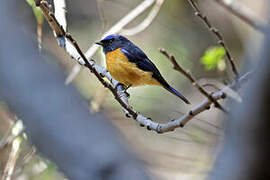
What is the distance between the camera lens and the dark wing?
415cm

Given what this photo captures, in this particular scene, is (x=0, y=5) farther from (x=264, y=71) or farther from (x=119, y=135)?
(x=264, y=71)

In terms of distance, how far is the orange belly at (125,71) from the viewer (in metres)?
3.85

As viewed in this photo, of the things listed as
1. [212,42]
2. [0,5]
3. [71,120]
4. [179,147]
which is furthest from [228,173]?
[212,42]

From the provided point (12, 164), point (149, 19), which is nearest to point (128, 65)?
point (149, 19)

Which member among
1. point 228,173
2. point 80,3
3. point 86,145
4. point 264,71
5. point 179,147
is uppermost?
point 80,3

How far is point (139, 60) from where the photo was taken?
13.9 feet

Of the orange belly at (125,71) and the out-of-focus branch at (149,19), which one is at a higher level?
the out-of-focus branch at (149,19)

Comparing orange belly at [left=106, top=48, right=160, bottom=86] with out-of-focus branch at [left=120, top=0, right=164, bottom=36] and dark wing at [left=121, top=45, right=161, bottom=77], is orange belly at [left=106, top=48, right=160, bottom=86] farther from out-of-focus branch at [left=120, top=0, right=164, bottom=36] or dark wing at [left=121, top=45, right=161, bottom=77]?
out-of-focus branch at [left=120, top=0, right=164, bottom=36]

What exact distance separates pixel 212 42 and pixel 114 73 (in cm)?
405

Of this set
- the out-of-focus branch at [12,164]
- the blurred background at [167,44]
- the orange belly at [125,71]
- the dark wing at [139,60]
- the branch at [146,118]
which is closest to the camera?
the branch at [146,118]

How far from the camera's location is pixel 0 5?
3.85 meters

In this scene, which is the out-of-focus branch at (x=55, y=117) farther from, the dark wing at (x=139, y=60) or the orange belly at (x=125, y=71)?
the dark wing at (x=139, y=60)

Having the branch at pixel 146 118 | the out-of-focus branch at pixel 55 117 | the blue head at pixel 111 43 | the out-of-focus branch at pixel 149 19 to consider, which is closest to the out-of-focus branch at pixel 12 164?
the out-of-focus branch at pixel 55 117

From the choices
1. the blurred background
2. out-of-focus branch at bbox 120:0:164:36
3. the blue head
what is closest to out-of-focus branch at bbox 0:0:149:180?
the blue head
